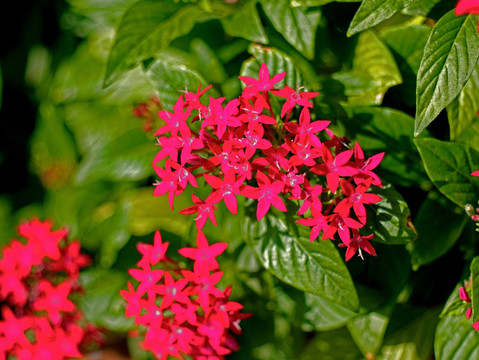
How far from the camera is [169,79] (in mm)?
1198

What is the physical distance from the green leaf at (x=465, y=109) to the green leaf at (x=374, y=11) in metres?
0.28

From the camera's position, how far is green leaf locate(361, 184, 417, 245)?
98cm

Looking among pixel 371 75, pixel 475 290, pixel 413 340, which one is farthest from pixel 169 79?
pixel 413 340

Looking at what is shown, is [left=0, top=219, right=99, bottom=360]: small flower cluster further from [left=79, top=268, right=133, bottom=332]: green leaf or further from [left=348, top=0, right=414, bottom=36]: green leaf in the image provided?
[left=348, top=0, right=414, bottom=36]: green leaf

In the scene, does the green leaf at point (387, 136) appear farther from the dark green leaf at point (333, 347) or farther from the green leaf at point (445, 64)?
the dark green leaf at point (333, 347)

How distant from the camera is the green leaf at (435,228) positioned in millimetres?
1130

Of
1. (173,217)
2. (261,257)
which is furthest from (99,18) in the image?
(261,257)

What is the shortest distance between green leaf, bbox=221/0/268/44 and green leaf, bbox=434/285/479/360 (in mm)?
765

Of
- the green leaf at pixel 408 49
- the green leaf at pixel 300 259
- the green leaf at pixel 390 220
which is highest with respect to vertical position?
the green leaf at pixel 408 49

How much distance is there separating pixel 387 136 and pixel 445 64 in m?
0.23

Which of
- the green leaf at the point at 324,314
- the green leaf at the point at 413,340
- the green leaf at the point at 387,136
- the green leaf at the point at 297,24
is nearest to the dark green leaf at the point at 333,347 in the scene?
the green leaf at the point at 413,340

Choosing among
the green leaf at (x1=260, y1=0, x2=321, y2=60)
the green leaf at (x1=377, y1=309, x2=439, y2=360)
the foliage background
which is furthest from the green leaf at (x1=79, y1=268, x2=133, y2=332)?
the green leaf at (x1=260, y1=0, x2=321, y2=60)

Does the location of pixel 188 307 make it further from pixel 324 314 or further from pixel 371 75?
pixel 371 75

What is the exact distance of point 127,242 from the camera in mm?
1533
